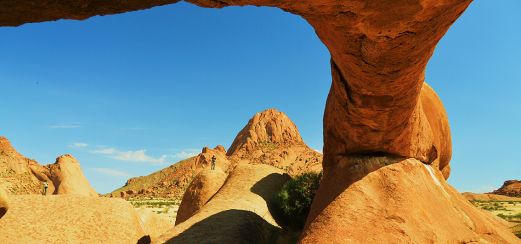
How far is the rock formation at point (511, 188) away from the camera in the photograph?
246ft

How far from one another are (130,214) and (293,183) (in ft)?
25.4

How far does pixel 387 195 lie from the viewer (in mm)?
9422

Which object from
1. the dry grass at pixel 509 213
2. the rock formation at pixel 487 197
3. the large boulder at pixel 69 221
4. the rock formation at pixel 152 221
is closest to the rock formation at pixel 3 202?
the large boulder at pixel 69 221

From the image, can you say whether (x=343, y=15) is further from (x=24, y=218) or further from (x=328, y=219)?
(x=24, y=218)

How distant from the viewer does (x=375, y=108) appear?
28.9 feet

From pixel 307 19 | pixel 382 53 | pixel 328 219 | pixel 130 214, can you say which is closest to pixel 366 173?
pixel 328 219

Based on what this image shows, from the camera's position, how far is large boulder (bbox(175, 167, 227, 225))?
1755 cm

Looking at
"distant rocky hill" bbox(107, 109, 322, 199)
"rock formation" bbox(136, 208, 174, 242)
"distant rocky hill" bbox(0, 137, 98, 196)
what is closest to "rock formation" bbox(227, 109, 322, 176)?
"distant rocky hill" bbox(107, 109, 322, 199)

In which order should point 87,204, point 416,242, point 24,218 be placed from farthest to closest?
point 87,204, point 24,218, point 416,242

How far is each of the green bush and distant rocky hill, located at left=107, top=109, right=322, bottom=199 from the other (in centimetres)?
4878

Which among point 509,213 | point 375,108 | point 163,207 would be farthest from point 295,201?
point 509,213

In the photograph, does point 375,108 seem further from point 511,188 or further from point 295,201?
point 511,188

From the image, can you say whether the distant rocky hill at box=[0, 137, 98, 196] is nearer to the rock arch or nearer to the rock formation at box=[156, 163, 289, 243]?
the rock formation at box=[156, 163, 289, 243]

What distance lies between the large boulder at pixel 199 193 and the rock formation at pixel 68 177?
93.7ft
